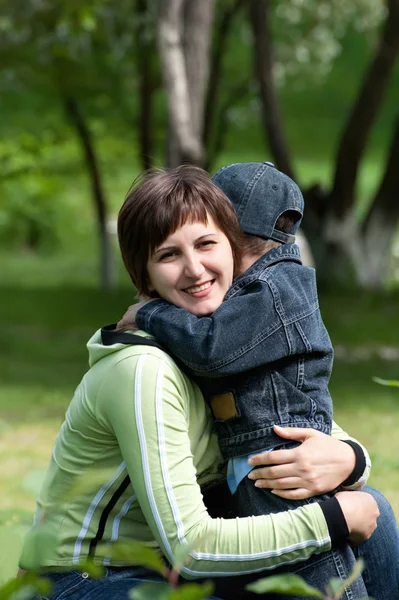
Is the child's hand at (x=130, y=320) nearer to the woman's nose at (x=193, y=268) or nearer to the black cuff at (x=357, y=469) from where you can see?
the woman's nose at (x=193, y=268)

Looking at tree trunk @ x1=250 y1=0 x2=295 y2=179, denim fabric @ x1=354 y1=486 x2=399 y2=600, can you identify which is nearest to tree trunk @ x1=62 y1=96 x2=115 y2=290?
tree trunk @ x1=250 y1=0 x2=295 y2=179

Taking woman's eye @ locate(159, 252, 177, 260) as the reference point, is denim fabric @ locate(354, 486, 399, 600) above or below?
below

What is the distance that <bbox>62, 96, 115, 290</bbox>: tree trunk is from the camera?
14.5 metres

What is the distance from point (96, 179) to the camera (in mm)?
15047

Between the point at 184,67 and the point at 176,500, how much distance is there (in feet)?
27.8

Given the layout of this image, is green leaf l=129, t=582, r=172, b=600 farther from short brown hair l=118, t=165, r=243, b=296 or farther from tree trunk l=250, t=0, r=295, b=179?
tree trunk l=250, t=0, r=295, b=179

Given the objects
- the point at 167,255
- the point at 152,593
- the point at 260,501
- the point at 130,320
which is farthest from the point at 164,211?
the point at 152,593

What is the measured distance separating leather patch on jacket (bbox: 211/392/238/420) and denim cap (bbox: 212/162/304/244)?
1.30ft

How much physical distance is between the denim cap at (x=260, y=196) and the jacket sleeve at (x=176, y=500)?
0.47m

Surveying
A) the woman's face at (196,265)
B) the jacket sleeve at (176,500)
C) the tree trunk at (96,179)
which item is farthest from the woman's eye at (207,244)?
the tree trunk at (96,179)

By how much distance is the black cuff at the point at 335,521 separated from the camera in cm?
207

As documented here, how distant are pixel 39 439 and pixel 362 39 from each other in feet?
83.3

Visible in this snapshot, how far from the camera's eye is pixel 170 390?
2.06 meters

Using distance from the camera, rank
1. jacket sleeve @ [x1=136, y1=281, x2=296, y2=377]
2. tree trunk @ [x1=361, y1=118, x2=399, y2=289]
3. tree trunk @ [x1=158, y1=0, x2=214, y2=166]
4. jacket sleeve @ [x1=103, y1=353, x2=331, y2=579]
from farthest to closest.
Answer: tree trunk @ [x1=361, y1=118, x2=399, y2=289]
tree trunk @ [x1=158, y1=0, x2=214, y2=166]
jacket sleeve @ [x1=136, y1=281, x2=296, y2=377]
jacket sleeve @ [x1=103, y1=353, x2=331, y2=579]
